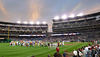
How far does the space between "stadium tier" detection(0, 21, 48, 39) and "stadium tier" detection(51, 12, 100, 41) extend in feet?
43.6

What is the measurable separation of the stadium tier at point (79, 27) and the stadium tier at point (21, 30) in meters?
13.3

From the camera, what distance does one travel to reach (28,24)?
91.8m

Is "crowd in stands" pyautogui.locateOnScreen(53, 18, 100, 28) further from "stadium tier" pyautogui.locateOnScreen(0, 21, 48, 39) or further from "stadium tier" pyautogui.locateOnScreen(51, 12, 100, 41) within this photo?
"stadium tier" pyautogui.locateOnScreen(0, 21, 48, 39)

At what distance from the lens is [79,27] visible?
244ft

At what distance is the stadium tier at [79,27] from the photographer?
64537mm

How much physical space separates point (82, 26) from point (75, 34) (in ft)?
26.9

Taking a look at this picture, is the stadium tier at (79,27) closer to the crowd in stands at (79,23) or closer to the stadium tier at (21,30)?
the crowd in stands at (79,23)

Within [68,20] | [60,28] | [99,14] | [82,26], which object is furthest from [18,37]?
[99,14]

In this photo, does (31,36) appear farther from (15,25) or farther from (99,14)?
(99,14)

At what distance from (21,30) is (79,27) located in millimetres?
50365

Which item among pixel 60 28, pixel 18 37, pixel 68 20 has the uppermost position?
pixel 68 20

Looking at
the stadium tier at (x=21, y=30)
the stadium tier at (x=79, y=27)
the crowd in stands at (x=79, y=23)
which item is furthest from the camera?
the stadium tier at (x=21, y=30)

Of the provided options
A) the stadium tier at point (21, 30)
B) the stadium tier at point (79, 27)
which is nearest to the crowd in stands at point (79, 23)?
the stadium tier at point (79, 27)

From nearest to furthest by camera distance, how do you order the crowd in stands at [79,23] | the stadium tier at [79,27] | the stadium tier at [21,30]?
the stadium tier at [79,27], the crowd in stands at [79,23], the stadium tier at [21,30]
